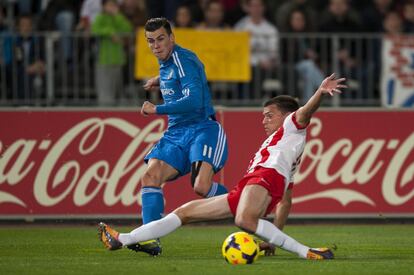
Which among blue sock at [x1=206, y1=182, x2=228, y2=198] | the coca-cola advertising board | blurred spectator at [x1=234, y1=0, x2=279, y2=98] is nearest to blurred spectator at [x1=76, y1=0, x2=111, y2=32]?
blurred spectator at [x1=234, y1=0, x2=279, y2=98]

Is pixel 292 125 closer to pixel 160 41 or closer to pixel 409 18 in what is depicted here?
pixel 160 41

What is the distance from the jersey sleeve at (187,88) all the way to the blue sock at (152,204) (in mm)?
828

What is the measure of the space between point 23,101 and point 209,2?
3512 mm

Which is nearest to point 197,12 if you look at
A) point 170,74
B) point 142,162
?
point 142,162

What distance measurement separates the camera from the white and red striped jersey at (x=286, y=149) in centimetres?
1037

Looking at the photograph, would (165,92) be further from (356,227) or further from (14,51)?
(14,51)

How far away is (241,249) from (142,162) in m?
5.60

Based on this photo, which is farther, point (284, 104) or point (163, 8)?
point (163, 8)

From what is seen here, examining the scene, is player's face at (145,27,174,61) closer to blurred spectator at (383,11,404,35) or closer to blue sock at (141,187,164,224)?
blue sock at (141,187,164,224)

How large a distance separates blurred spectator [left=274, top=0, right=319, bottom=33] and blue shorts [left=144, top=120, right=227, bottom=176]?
274 inches

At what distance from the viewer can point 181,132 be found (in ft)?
38.8

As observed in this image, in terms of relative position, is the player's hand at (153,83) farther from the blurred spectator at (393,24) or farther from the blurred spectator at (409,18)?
the blurred spectator at (409,18)

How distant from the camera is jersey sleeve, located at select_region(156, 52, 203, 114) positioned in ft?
37.3

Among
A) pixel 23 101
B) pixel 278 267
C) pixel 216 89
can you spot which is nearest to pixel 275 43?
pixel 216 89
